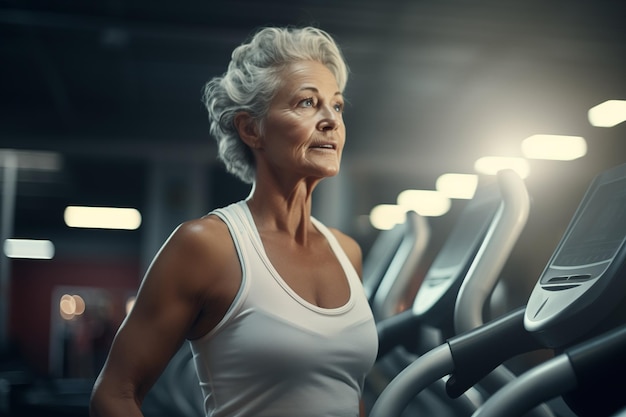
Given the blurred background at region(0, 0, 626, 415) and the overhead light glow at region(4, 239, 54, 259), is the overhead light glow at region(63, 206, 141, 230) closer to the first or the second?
the overhead light glow at region(4, 239, 54, 259)

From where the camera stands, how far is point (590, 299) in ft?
3.42

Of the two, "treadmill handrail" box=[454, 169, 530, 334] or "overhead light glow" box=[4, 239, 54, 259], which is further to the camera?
"overhead light glow" box=[4, 239, 54, 259]

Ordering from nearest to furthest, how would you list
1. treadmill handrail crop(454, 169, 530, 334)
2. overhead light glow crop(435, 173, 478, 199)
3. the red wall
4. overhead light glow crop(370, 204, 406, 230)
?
1. treadmill handrail crop(454, 169, 530, 334)
2. overhead light glow crop(370, 204, 406, 230)
3. overhead light glow crop(435, 173, 478, 199)
4. the red wall

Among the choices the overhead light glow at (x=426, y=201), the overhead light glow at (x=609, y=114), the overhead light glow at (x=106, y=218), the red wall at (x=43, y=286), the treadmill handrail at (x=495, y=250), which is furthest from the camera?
the overhead light glow at (x=106, y=218)

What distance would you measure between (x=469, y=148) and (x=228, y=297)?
292 cm

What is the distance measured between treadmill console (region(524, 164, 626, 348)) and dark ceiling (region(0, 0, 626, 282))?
978 millimetres

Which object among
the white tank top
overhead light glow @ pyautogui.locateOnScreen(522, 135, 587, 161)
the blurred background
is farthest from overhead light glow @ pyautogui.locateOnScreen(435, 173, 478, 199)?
the white tank top

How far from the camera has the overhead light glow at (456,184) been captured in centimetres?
346

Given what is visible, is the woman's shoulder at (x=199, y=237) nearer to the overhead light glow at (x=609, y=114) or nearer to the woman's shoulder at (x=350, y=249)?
the woman's shoulder at (x=350, y=249)

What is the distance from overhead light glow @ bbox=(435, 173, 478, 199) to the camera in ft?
11.4

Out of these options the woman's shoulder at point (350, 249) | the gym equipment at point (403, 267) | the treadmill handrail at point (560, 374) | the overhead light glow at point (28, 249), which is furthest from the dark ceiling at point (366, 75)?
the treadmill handrail at point (560, 374)

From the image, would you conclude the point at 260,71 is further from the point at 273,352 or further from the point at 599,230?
the point at 599,230

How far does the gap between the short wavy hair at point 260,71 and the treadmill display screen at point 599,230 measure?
18.6 inches

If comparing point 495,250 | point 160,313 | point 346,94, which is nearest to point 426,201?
point 346,94
